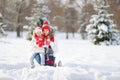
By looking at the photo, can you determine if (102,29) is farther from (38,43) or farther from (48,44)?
(38,43)

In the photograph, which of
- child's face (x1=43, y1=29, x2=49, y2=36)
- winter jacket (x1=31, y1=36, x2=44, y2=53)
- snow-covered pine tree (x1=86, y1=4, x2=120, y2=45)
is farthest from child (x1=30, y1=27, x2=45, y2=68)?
snow-covered pine tree (x1=86, y1=4, x2=120, y2=45)

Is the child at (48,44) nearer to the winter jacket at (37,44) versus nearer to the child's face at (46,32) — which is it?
the child's face at (46,32)

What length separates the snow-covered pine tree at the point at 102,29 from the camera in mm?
25125

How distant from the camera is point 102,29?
24.9 meters

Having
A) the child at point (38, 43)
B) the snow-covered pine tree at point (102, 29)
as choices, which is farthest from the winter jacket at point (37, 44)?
the snow-covered pine tree at point (102, 29)

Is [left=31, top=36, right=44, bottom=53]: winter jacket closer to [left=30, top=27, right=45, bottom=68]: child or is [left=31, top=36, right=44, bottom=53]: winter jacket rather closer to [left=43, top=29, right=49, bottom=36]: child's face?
[left=30, top=27, right=45, bottom=68]: child

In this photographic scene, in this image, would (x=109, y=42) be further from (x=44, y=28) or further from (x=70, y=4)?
(x=70, y=4)

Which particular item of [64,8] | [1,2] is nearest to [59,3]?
[64,8]

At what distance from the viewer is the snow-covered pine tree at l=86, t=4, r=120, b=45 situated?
2512cm

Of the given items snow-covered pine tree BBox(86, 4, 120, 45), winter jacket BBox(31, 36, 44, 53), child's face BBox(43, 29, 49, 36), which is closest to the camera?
winter jacket BBox(31, 36, 44, 53)

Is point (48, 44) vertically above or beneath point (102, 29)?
beneath

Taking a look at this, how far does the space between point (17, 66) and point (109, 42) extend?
50.3ft

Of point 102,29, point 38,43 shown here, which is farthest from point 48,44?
point 102,29

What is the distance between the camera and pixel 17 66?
11.0m
